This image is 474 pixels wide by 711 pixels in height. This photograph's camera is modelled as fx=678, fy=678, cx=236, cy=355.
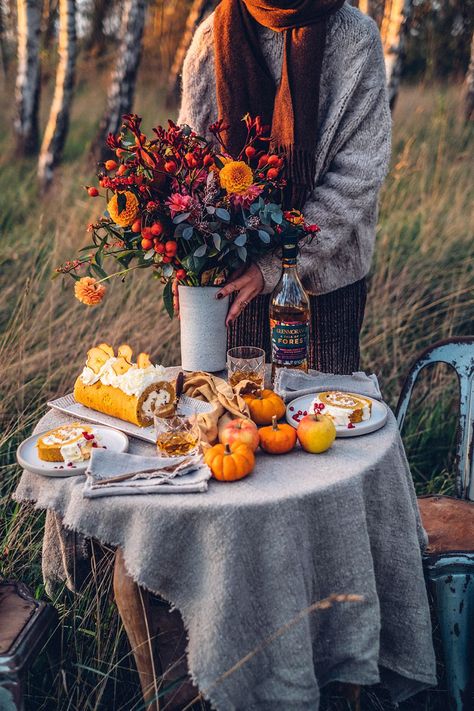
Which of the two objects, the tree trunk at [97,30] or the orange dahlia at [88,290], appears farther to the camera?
the tree trunk at [97,30]

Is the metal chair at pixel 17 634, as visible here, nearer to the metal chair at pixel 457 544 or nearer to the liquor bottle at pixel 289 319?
the liquor bottle at pixel 289 319

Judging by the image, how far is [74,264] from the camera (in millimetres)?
2240

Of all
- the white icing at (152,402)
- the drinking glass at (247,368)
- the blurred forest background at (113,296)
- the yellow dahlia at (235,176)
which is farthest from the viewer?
the blurred forest background at (113,296)

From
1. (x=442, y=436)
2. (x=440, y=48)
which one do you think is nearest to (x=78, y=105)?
(x=440, y=48)

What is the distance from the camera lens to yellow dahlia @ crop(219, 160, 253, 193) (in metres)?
2.05

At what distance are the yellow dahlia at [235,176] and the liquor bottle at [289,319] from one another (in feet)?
0.88

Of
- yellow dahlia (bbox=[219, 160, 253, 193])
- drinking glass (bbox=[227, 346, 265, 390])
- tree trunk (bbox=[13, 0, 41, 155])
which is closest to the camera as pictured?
yellow dahlia (bbox=[219, 160, 253, 193])

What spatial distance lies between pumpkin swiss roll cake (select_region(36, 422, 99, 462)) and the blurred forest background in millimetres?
708

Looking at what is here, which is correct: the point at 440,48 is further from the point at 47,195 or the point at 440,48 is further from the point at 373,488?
the point at 373,488

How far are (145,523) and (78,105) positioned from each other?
503 inches

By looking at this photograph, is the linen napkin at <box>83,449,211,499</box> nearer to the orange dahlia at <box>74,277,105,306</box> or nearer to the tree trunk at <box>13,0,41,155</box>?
the orange dahlia at <box>74,277,105,306</box>

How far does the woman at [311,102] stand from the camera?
8.41ft

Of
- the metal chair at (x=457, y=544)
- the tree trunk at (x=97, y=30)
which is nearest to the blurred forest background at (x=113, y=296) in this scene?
the metal chair at (x=457, y=544)

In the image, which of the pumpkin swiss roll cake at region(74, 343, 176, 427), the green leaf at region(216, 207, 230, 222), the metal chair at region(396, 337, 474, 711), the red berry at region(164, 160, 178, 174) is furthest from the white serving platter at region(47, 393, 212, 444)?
the metal chair at region(396, 337, 474, 711)
